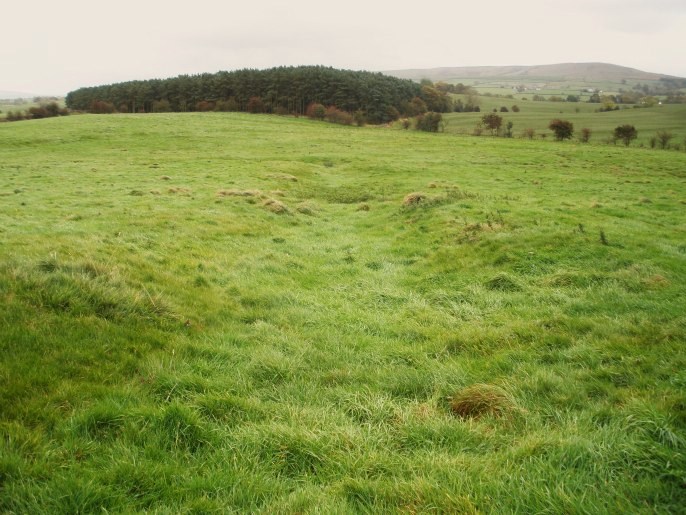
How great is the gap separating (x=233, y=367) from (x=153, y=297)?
247 cm

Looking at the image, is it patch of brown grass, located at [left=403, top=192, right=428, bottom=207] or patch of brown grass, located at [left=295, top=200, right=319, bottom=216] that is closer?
patch of brown grass, located at [left=403, top=192, right=428, bottom=207]

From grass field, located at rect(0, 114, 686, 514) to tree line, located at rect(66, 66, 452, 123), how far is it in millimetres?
89721

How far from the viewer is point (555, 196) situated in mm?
24703

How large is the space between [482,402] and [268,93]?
108410 millimetres

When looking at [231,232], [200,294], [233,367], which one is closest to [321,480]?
[233,367]

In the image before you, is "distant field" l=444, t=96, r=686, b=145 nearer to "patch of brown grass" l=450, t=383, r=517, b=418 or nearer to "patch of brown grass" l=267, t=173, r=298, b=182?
"patch of brown grass" l=267, t=173, r=298, b=182

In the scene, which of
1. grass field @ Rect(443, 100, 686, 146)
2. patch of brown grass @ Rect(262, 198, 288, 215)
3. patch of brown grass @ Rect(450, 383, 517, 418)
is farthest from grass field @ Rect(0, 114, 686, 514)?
grass field @ Rect(443, 100, 686, 146)

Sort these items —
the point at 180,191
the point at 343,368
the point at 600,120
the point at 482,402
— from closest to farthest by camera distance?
the point at 482,402 → the point at 343,368 → the point at 180,191 → the point at 600,120

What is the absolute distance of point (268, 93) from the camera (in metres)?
102

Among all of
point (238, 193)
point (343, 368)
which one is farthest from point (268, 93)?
point (343, 368)

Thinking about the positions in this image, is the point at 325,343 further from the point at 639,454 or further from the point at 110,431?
the point at 639,454

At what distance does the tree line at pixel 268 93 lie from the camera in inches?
3986

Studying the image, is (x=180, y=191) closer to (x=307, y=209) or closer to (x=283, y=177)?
(x=307, y=209)

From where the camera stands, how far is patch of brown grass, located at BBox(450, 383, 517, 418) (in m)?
4.72
